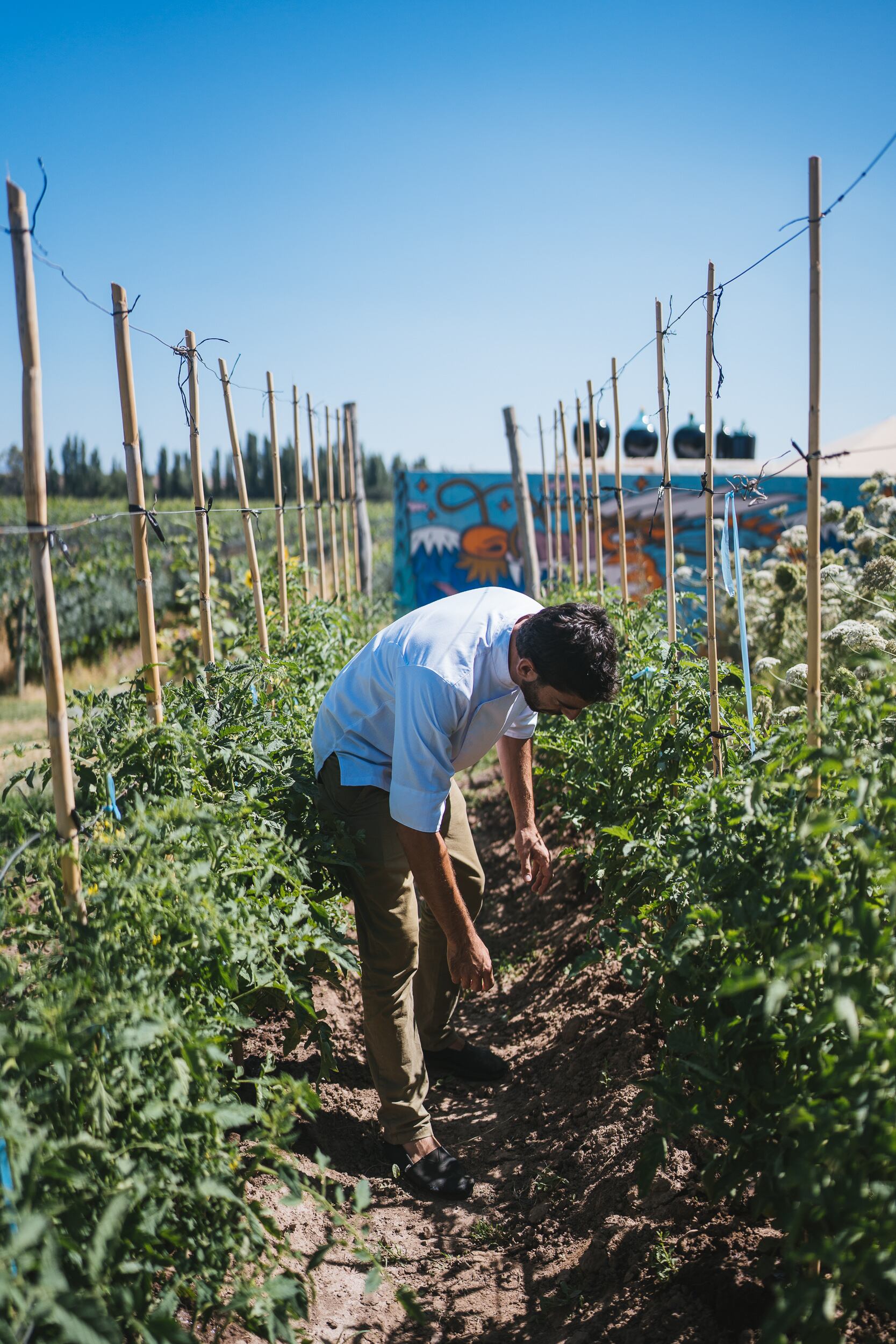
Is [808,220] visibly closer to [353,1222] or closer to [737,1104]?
[737,1104]

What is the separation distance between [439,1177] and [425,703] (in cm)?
135

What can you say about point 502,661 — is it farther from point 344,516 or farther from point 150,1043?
point 344,516

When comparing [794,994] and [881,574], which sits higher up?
[881,574]

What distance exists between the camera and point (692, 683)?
10.2ft

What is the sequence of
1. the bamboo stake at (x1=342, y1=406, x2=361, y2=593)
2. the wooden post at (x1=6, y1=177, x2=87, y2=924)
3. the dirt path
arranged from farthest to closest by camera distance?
the bamboo stake at (x1=342, y1=406, x2=361, y2=593), the dirt path, the wooden post at (x1=6, y1=177, x2=87, y2=924)

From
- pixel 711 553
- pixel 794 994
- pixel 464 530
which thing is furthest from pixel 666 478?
pixel 464 530

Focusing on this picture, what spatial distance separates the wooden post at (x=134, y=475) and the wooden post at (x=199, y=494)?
792 millimetres

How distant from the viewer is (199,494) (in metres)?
3.65

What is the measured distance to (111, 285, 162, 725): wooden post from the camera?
9.00 ft

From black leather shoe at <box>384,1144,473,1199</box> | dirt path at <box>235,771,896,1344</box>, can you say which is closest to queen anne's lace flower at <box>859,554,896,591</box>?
dirt path at <box>235,771,896,1344</box>

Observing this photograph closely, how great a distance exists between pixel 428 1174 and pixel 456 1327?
0.51 metres

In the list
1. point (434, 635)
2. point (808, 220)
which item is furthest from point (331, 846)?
point (808, 220)

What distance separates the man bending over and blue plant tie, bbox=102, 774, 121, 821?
660mm

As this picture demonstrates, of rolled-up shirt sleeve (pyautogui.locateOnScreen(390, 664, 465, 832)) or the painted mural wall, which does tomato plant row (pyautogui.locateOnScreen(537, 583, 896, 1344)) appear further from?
the painted mural wall
